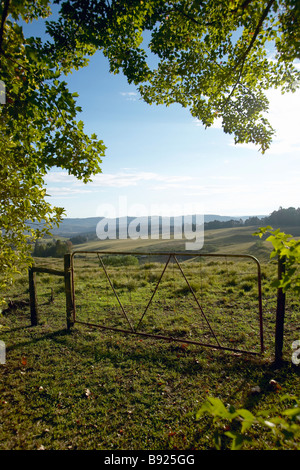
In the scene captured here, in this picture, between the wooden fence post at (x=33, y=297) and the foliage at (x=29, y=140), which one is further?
the wooden fence post at (x=33, y=297)

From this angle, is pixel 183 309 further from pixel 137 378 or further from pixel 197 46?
pixel 197 46

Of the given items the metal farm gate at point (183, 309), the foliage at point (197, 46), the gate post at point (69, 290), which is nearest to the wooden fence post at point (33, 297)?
the gate post at point (69, 290)

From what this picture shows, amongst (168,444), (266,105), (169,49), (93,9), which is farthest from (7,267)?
(266,105)

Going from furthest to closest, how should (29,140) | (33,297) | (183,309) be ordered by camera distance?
(183,309) < (33,297) < (29,140)

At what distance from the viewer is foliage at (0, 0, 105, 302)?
146 inches

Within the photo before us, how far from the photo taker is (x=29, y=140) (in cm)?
445

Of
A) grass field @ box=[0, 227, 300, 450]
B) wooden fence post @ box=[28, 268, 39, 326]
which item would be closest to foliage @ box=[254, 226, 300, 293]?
grass field @ box=[0, 227, 300, 450]

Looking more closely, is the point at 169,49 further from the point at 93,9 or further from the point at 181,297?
the point at 181,297

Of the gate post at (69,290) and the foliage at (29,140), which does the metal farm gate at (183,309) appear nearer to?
the gate post at (69,290)

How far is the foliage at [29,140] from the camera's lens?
371 cm

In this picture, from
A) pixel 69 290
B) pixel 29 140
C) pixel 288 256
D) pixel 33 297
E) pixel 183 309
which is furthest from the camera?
pixel 183 309

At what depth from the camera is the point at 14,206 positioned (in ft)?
16.0

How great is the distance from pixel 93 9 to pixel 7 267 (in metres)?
4.75

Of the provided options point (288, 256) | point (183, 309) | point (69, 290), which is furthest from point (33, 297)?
point (288, 256)
